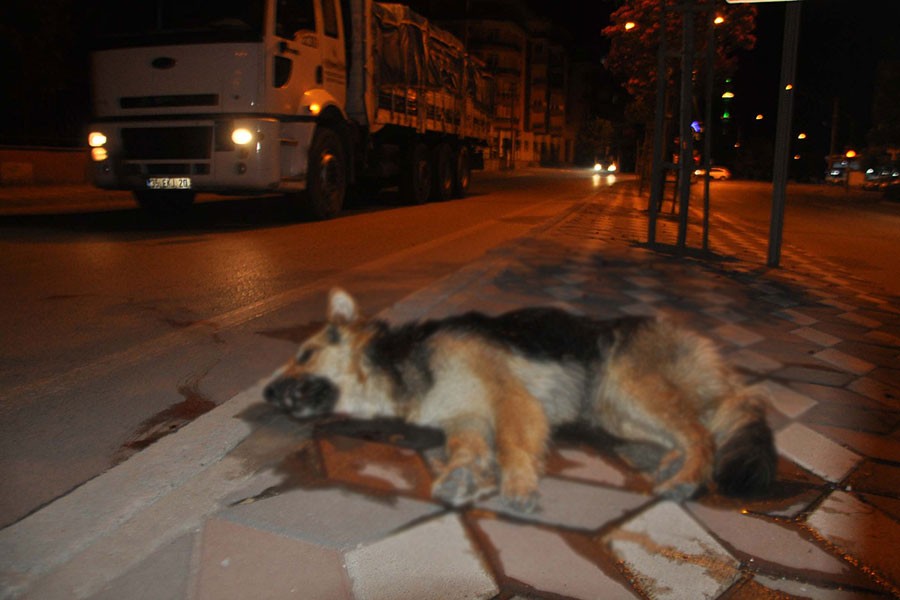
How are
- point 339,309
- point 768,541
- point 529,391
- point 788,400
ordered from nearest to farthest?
point 768,541
point 529,391
point 339,309
point 788,400

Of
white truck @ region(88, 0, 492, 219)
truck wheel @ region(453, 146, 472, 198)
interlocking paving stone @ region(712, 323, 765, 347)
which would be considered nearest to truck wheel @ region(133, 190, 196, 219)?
white truck @ region(88, 0, 492, 219)

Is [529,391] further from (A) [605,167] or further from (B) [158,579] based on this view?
(A) [605,167]

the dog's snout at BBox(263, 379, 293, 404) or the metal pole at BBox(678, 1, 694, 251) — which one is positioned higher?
the metal pole at BBox(678, 1, 694, 251)

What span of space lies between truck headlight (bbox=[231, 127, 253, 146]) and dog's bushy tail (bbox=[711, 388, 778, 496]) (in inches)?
339

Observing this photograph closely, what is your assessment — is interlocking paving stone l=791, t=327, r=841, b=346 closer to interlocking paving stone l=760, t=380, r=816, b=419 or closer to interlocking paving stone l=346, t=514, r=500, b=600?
interlocking paving stone l=760, t=380, r=816, b=419

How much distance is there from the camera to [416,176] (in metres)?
16.7

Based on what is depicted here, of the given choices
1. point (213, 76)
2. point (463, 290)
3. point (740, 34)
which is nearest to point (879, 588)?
point (463, 290)

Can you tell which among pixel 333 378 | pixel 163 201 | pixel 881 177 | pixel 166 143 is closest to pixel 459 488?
pixel 333 378

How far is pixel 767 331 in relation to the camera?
5371 mm

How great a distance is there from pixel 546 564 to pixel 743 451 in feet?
3.17

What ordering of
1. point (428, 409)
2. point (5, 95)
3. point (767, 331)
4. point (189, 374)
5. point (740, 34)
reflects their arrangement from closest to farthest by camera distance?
point (428, 409) → point (189, 374) → point (767, 331) → point (740, 34) → point (5, 95)

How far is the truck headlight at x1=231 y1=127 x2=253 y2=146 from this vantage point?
390 inches

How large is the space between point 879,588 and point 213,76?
999 centimetres

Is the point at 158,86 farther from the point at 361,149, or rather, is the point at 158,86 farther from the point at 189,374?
the point at 189,374
